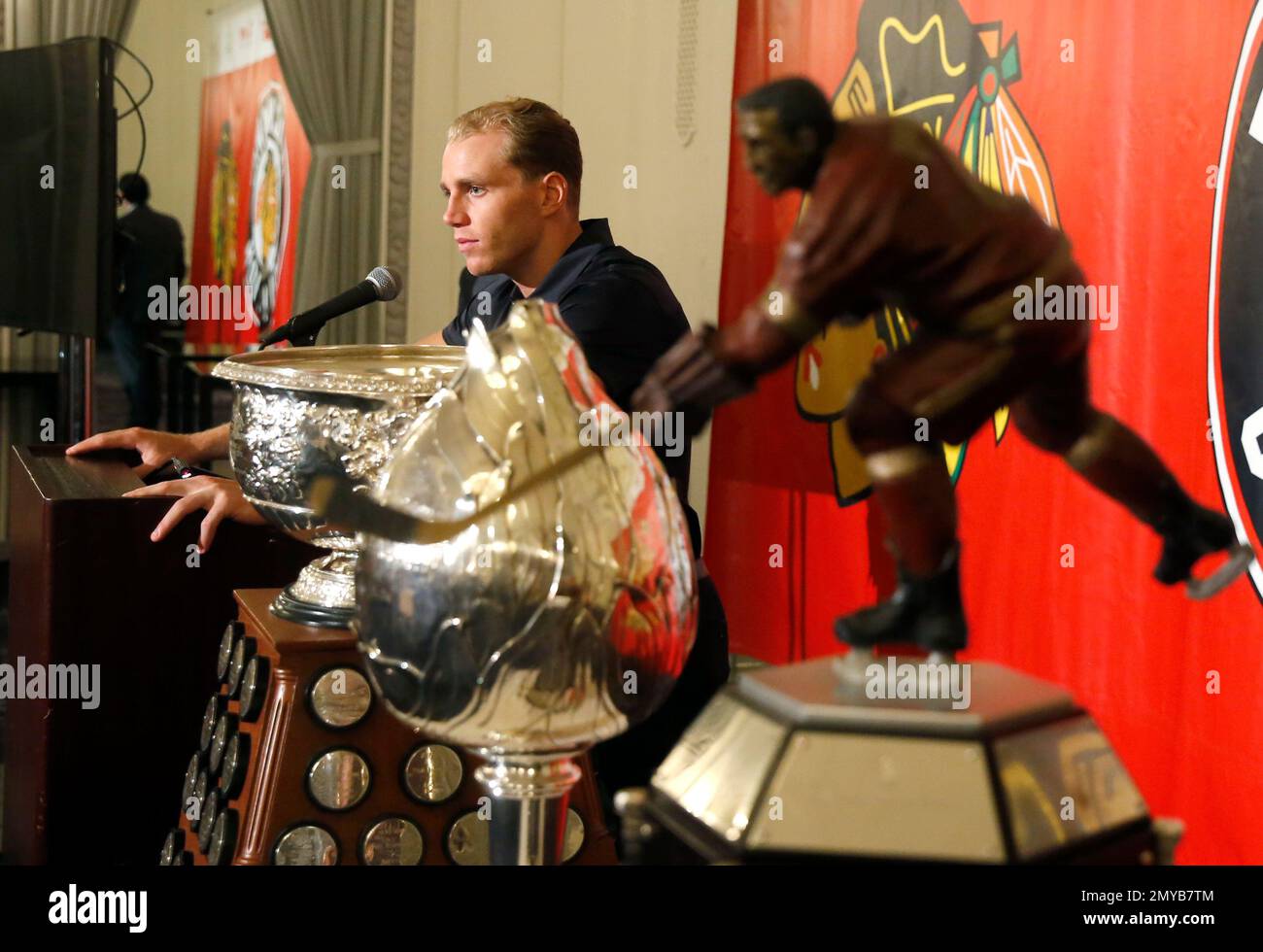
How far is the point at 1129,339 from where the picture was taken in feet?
6.66

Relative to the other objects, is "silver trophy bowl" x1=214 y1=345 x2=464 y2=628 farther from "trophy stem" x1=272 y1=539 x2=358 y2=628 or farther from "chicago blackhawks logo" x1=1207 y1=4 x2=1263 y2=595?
"chicago blackhawks logo" x1=1207 y1=4 x2=1263 y2=595

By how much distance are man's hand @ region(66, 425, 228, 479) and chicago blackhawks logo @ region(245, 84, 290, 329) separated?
3640mm

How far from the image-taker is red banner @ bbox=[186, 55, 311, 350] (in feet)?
18.3

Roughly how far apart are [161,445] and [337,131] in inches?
124

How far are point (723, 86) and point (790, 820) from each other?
3.26 metres

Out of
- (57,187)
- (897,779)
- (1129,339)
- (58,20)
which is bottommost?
(897,779)

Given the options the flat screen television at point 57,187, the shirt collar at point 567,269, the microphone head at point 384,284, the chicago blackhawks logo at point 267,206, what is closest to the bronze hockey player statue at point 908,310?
the microphone head at point 384,284

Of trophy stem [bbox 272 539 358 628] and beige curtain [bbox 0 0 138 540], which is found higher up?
beige curtain [bbox 0 0 138 540]

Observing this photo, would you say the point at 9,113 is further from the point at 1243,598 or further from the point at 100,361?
the point at 100,361

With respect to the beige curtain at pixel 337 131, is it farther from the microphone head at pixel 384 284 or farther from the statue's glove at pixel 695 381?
the statue's glove at pixel 695 381

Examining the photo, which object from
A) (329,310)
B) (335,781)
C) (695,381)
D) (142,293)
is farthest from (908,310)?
(142,293)

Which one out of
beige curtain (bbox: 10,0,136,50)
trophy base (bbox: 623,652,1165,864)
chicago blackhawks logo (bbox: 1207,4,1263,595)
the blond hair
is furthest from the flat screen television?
trophy base (bbox: 623,652,1165,864)

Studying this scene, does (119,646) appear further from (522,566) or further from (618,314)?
(522,566)

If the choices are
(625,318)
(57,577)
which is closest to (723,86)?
(625,318)
